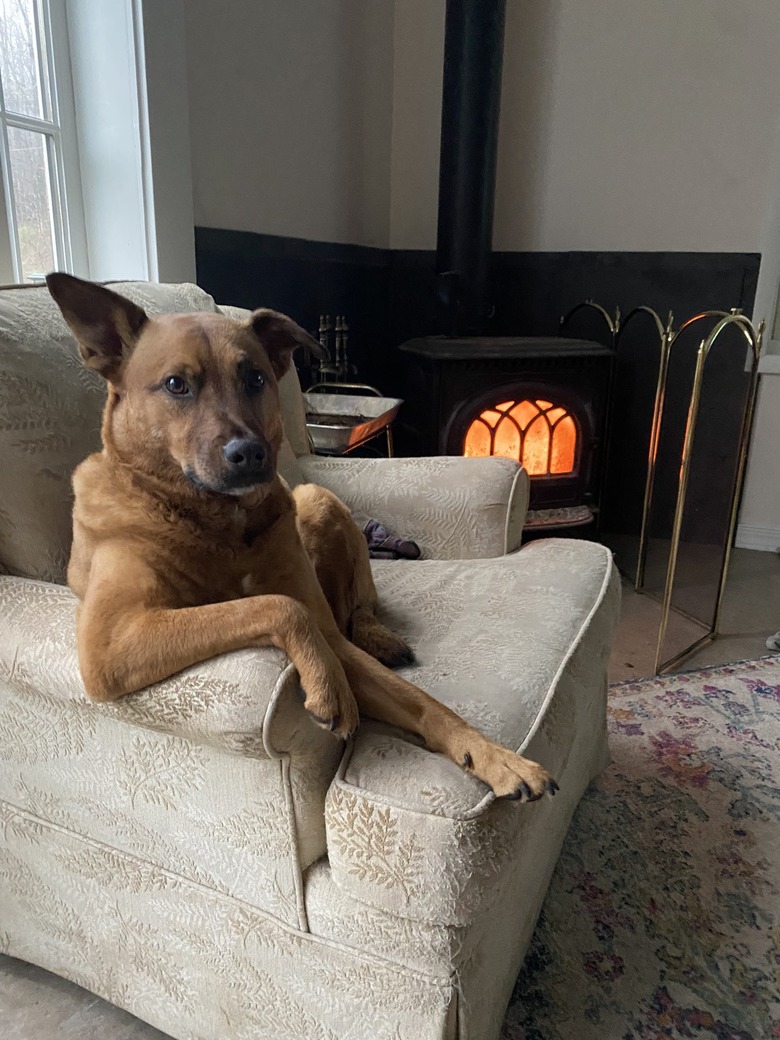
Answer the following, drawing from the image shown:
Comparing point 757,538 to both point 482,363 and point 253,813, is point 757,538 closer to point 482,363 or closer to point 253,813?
point 482,363

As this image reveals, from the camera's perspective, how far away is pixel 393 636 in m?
1.39

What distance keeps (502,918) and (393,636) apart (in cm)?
49

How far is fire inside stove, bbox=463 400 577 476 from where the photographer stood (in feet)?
9.82

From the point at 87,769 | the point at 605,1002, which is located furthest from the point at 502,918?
the point at 87,769

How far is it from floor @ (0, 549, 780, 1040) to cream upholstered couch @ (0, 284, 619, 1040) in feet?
0.21

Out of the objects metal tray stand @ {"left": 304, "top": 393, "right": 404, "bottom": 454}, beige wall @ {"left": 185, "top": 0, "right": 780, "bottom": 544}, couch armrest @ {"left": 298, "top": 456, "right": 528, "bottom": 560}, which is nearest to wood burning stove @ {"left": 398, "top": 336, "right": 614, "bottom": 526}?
metal tray stand @ {"left": 304, "top": 393, "right": 404, "bottom": 454}

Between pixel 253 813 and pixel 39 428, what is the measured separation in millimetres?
774

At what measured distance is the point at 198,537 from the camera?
115 cm

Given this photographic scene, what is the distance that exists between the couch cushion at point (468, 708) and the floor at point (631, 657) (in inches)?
26.4

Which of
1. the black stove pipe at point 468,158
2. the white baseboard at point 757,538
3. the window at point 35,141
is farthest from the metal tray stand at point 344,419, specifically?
the white baseboard at point 757,538

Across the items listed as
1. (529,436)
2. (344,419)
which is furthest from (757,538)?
(344,419)

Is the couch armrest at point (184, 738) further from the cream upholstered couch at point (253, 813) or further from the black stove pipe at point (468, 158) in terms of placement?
the black stove pipe at point (468, 158)

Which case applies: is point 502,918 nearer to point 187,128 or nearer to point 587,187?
point 187,128

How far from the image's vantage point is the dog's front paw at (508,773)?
0.96 meters
